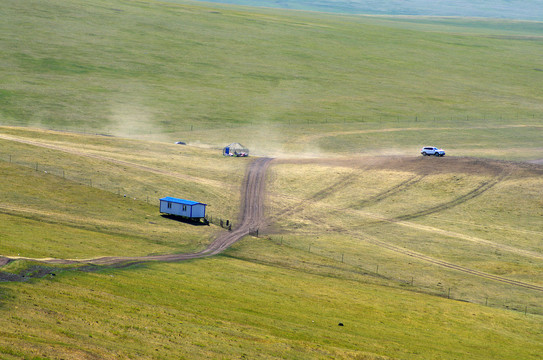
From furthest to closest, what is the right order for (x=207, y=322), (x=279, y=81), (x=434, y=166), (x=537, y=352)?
1. (x=279, y=81)
2. (x=434, y=166)
3. (x=537, y=352)
4. (x=207, y=322)

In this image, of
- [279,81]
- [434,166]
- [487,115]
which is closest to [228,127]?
[279,81]

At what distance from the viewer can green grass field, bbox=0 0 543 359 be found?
145 feet

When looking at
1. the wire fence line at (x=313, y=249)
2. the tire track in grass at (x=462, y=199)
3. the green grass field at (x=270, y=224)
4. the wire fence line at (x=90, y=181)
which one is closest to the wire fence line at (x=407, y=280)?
the wire fence line at (x=313, y=249)

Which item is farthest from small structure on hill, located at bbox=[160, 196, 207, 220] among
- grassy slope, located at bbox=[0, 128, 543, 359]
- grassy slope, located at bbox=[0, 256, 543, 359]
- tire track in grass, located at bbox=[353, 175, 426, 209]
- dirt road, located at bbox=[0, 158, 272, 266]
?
tire track in grass, located at bbox=[353, 175, 426, 209]

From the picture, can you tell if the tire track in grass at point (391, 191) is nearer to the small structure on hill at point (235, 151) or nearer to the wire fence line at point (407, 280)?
the wire fence line at point (407, 280)

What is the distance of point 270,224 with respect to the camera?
8475 centimetres

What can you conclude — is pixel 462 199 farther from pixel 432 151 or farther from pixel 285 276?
pixel 285 276

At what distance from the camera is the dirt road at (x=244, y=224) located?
2321 inches

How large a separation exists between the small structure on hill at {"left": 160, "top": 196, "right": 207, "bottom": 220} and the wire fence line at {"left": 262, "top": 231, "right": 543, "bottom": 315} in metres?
7.56

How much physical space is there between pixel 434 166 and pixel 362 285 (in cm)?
4650

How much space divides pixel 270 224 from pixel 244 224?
11.3 ft

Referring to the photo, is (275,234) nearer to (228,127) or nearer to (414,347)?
(414,347)

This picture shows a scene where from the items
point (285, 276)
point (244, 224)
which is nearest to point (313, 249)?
point (244, 224)

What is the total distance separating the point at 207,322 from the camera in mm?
45062
